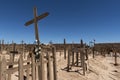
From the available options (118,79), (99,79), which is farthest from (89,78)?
(118,79)

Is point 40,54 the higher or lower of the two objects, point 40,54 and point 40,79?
the higher

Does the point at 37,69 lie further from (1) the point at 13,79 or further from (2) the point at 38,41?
(1) the point at 13,79

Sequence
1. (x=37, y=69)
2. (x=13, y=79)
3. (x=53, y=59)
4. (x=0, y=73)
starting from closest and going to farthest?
1. (x=0, y=73)
2. (x=37, y=69)
3. (x=53, y=59)
4. (x=13, y=79)

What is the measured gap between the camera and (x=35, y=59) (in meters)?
5.39

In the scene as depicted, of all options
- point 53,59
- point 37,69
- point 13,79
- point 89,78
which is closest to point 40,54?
point 37,69

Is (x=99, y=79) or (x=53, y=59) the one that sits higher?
(x=53, y=59)

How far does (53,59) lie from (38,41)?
1.45 m

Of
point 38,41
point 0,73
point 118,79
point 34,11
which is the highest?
point 34,11

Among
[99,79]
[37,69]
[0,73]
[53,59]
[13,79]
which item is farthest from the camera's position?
[99,79]

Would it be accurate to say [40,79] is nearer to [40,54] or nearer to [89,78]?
[40,54]

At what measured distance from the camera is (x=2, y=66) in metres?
3.64

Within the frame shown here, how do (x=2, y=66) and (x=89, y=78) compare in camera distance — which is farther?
(x=89, y=78)

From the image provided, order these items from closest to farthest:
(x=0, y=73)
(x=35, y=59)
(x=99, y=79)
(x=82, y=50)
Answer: (x=0, y=73)
(x=35, y=59)
(x=99, y=79)
(x=82, y=50)

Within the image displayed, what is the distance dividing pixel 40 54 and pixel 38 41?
43 cm
